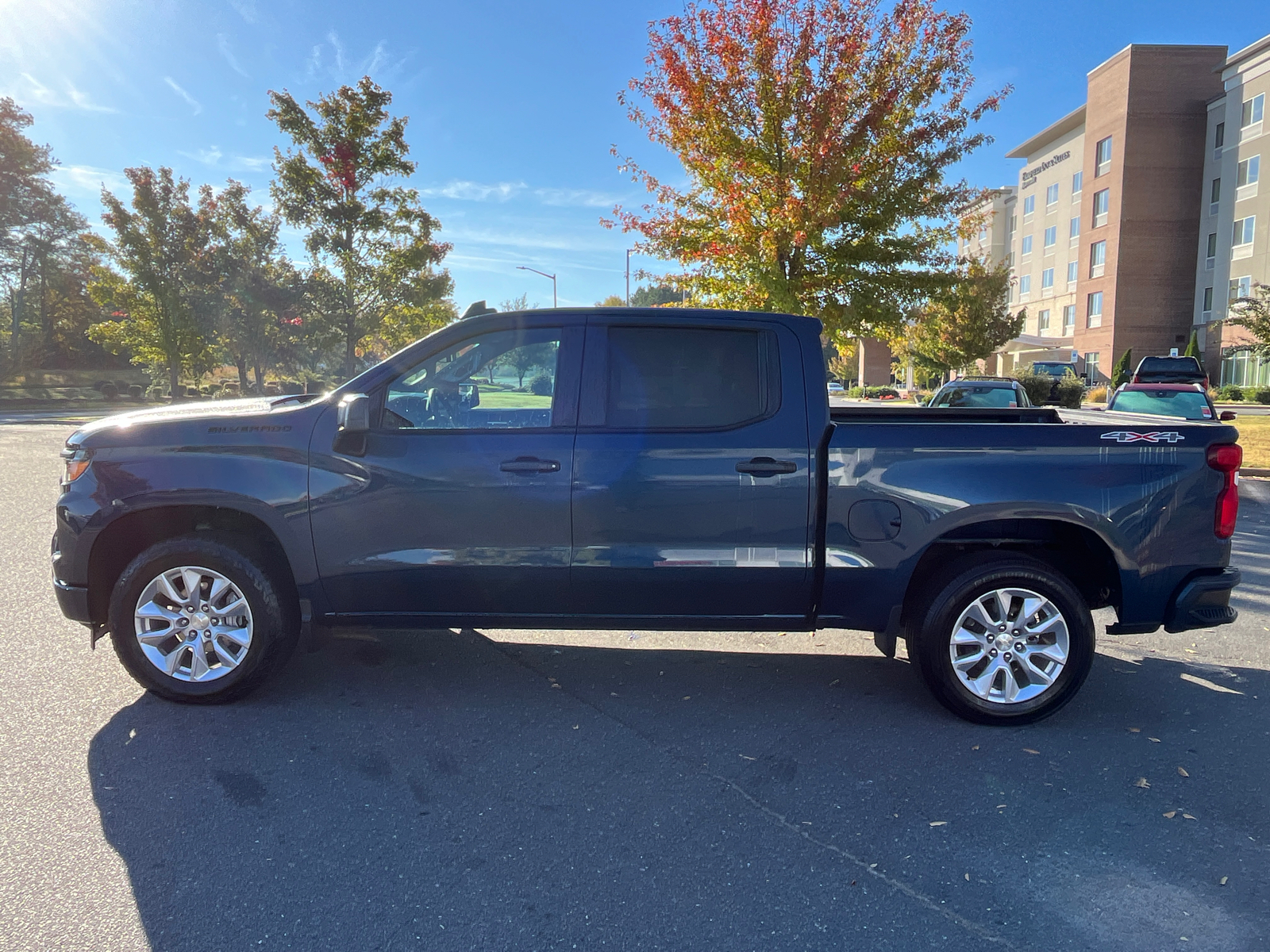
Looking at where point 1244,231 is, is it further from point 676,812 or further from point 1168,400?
point 676,812

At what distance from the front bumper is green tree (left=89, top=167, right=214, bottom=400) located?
37.6m

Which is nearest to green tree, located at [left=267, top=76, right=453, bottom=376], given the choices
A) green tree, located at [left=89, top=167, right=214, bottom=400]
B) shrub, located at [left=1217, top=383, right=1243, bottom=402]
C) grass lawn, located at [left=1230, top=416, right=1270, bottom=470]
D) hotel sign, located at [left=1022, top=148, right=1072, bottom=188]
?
green tree, located at [left=89, top=167, right=214, bottom=400]

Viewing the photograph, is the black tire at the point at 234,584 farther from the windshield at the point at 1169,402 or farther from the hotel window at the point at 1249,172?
the hotel window at the point at 1249,172

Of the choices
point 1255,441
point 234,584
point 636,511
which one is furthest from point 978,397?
point 234,584

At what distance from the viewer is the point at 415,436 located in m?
4.12

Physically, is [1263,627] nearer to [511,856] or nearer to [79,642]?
[511,856]

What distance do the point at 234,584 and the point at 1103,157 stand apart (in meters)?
58.0

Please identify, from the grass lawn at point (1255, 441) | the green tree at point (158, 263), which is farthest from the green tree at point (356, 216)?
the grass lawn at point (1255, 441)

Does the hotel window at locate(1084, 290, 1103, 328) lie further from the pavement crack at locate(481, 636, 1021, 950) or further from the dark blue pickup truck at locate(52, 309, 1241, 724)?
the pavement crack at locate(481, 636, 1021, 950)

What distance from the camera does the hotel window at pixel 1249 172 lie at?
136 feet

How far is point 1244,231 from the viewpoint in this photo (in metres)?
42.6

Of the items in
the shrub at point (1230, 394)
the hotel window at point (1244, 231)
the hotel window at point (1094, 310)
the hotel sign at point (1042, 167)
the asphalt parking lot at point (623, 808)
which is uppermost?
the hotel sign at point (1042, 167)

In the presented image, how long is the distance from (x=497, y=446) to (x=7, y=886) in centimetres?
242

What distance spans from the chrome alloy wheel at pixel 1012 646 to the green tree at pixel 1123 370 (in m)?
33.1
